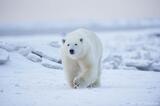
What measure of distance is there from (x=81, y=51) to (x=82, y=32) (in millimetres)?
557

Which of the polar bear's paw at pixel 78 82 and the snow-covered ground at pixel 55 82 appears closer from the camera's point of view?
the snow-covered ground at pixel 55 82

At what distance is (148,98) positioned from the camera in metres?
6.23

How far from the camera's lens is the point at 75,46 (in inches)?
288

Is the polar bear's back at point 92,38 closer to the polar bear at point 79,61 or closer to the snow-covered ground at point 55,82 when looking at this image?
the polar bear at point 79,61

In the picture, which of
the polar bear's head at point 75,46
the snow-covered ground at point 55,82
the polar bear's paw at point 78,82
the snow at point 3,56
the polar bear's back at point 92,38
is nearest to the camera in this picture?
the snow-covered ground at point 55,82

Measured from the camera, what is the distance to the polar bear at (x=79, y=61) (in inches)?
290

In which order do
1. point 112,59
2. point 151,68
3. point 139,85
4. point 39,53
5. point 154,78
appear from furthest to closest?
point 112,59 → point 151,68 → point 39,53 → point 154,78 → point 139,85

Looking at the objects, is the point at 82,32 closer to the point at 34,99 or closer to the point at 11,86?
the point at 11,86

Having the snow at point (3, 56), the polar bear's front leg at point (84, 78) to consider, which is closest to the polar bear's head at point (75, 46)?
the polar bear's front leg at point (84, 78)

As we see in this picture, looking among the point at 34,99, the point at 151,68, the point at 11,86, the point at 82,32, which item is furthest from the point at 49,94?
the point at 151,68

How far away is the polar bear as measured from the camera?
736 cm

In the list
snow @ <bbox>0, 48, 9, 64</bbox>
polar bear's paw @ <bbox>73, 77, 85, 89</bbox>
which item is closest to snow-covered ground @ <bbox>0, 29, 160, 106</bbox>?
snow @ <bbox>0, 48, 9, 64</bbox>

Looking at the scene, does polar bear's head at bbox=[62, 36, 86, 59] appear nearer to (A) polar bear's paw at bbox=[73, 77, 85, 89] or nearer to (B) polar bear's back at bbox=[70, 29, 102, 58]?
(B) polar bear's back at bbox=[70, 29, 102, 58]

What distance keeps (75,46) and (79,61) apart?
0.92 feet
